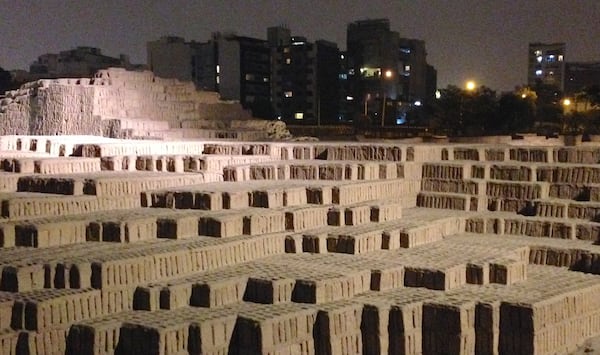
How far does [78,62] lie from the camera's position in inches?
3932

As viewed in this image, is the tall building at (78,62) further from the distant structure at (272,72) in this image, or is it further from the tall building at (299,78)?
the tall building at (299,78)

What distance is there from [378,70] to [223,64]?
2190cm

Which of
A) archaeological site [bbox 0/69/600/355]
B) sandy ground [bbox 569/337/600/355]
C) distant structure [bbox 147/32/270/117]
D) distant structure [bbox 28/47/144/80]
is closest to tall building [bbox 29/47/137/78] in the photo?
distant structure [bbox 28/47/144/80]

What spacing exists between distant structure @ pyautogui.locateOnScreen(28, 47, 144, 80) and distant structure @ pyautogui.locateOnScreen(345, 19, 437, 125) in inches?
1171

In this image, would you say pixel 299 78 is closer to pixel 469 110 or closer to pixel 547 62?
pixel 469 110

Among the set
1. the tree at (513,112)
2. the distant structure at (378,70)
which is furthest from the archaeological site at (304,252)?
the distant structure at (378,70)

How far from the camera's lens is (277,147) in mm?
20484

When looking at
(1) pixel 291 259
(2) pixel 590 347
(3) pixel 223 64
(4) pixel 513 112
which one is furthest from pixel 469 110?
(3) pixel 223 64

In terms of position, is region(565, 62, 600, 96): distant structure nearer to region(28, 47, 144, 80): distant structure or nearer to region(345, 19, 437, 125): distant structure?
region(345, 19, 437, 125): distant structure

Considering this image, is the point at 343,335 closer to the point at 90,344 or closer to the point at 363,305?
the point at 363,305

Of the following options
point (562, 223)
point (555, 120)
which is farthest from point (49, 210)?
point (555, 120)

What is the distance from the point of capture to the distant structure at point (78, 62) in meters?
98.8

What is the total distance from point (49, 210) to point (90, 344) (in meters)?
5.16

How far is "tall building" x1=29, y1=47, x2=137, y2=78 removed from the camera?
3888 inches
